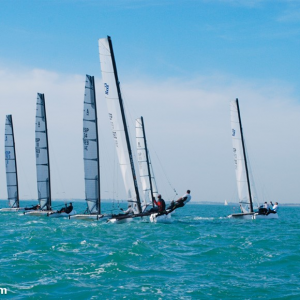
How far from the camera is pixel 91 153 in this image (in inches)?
1276

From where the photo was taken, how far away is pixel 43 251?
16906mm

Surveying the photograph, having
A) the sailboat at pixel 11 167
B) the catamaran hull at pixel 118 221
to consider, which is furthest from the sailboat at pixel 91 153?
the sailboat at pixel 11 167

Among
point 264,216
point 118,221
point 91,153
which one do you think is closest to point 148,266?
point 118,221

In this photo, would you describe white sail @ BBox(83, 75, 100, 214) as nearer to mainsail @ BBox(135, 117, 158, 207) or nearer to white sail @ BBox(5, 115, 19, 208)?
mainsail @ BBox(135, 117, 158, 207)

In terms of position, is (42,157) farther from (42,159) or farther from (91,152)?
(91,152)

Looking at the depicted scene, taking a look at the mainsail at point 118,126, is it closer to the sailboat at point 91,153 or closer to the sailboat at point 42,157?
the sailboat at point 91,153

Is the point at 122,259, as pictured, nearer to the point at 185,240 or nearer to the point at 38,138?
the point at 185,240

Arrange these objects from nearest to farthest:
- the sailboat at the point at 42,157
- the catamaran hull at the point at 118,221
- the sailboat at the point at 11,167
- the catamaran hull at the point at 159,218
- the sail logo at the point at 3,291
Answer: the sail logo at the point at 3,291 < the catamaran hull at the point at 118,221 < the catamaran hull at the point at 159,218 < the sailboat at the point at 42,157 < the sailboat at the point at 11,167

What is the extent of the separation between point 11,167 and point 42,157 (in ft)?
29.2

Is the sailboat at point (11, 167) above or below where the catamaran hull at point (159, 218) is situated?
above

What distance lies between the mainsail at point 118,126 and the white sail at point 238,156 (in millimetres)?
12037

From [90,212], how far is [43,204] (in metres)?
9.45

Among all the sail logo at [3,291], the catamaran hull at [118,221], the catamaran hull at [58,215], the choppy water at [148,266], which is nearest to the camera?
the sail logo at [3,291]

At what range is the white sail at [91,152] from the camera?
106 feet
